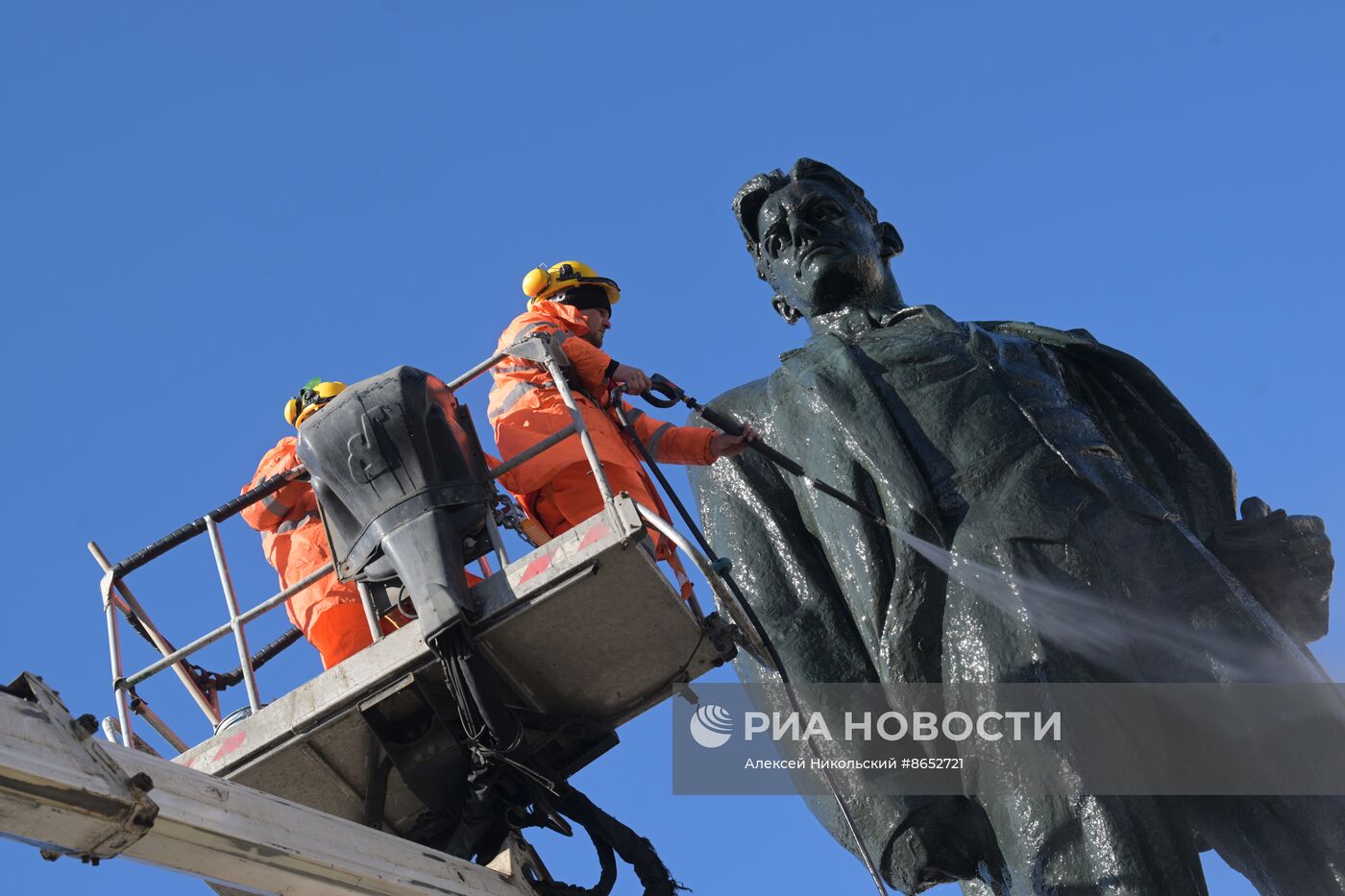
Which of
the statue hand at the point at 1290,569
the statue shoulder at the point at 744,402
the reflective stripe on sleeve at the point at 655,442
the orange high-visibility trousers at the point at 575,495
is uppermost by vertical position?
the statue shoulder at the point at 744,402

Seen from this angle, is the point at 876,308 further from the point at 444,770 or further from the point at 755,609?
the point at 444,770

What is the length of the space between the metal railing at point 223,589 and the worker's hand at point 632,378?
347 mm

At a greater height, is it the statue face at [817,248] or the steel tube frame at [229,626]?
the statue face at [817,248]

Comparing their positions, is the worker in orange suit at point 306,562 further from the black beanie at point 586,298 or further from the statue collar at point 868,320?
the statue collar at point 868,320

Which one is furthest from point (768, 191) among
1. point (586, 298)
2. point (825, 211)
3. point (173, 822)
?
point (173, 822)

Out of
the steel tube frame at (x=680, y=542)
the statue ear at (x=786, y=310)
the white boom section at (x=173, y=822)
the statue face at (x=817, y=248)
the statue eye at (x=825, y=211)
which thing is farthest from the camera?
the statue ear at (x=786, y=310)

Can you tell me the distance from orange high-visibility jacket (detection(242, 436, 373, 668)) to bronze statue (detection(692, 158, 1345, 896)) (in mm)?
2261

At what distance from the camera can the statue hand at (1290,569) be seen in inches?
515

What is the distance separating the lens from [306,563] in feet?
42.1

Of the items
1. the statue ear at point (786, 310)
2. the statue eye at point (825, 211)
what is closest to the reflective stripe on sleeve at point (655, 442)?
the statue ear at point (786, 310)

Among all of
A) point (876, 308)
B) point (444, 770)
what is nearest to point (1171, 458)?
point (876, 308)

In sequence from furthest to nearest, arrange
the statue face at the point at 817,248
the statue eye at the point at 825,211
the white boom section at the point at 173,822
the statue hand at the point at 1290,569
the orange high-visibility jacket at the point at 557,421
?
the statue eye at the point at 825,211, the statue face at the point at 817,248, the statue hand at the point at 1290,569, the orange high-visibility jacket at the point at 557,421, the white boom section at the point at 173,822

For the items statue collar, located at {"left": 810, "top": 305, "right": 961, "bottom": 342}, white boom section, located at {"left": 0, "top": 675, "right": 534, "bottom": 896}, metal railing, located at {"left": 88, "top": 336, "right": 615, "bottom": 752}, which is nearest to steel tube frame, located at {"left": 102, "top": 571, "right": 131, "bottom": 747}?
metal railing, located at {"left": 88, "top": 336, "right": 615, "bottom": 752}

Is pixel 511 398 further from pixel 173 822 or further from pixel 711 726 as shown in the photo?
pixel 173 822
